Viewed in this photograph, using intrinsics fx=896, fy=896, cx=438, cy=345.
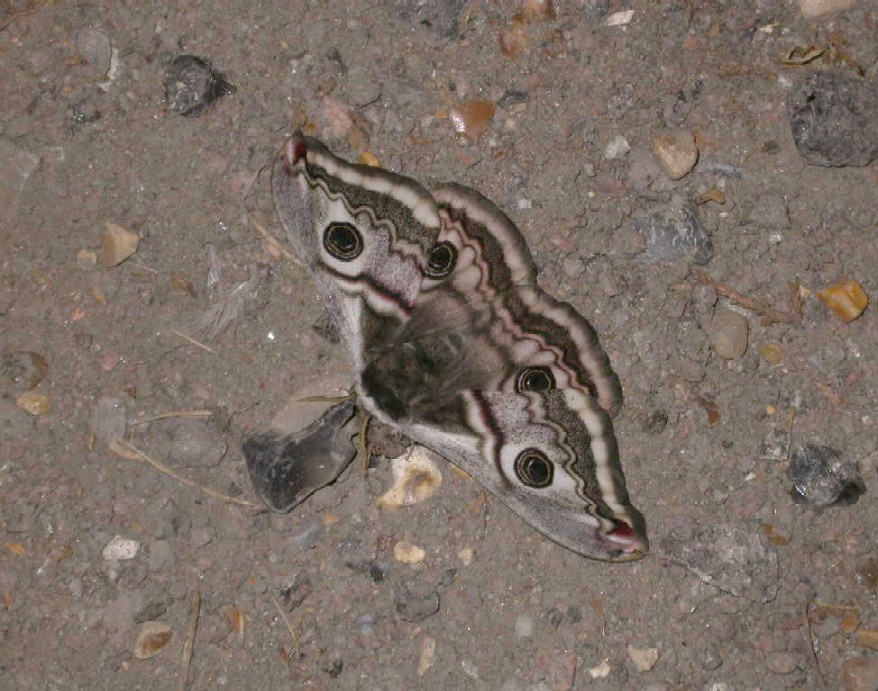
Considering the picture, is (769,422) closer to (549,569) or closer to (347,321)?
(549,569)

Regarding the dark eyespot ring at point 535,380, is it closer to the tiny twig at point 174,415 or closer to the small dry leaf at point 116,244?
the tiny twig at point 174,415

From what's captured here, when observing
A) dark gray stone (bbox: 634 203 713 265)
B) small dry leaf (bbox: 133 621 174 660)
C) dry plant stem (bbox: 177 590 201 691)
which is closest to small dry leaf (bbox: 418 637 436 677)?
dry plant stem (bbox: 177 590 201 691)

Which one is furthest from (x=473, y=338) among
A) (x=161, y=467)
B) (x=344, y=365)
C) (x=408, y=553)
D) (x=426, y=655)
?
(x=161, y=467)

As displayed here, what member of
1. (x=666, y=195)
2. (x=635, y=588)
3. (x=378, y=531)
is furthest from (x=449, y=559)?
(x=666, y=195)

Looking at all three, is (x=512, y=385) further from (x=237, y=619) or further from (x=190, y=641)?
(x=190, y=641)

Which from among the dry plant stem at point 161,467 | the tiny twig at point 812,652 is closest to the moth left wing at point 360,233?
the dry plant stem at point 161,467
